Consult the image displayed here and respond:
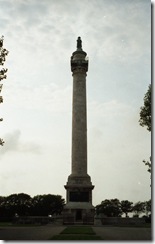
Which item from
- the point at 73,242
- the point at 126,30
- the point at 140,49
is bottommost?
the point at 73,242

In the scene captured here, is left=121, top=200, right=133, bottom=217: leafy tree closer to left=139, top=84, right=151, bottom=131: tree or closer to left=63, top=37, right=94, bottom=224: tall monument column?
left=63, top=37, right=94, bottom=224: tall monument column

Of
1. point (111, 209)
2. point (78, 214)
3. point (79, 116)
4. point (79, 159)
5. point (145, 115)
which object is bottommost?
point (111, 209)

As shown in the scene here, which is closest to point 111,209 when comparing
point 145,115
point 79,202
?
point 79,202

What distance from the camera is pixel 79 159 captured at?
43438 millimetres

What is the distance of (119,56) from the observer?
20547 millimetres

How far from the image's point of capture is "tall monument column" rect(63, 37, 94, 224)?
3850 cm

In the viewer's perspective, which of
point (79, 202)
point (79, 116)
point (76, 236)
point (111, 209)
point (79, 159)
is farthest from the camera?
point (111, 209)

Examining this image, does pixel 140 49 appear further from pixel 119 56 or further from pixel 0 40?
pixel 0 40

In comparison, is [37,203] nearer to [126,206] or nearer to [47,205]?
[47,205]

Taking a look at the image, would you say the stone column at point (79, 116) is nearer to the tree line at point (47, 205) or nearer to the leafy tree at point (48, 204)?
the tree line at point (47, 205)

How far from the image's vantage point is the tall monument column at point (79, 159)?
126 ft

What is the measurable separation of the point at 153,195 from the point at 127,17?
9715 mm

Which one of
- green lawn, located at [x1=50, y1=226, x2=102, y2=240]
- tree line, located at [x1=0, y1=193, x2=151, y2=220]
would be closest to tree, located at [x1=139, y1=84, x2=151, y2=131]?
green lawn, located at [x1=50, y1=226, x2=102, y2=240]

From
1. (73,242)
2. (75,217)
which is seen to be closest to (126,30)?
(73,242)
